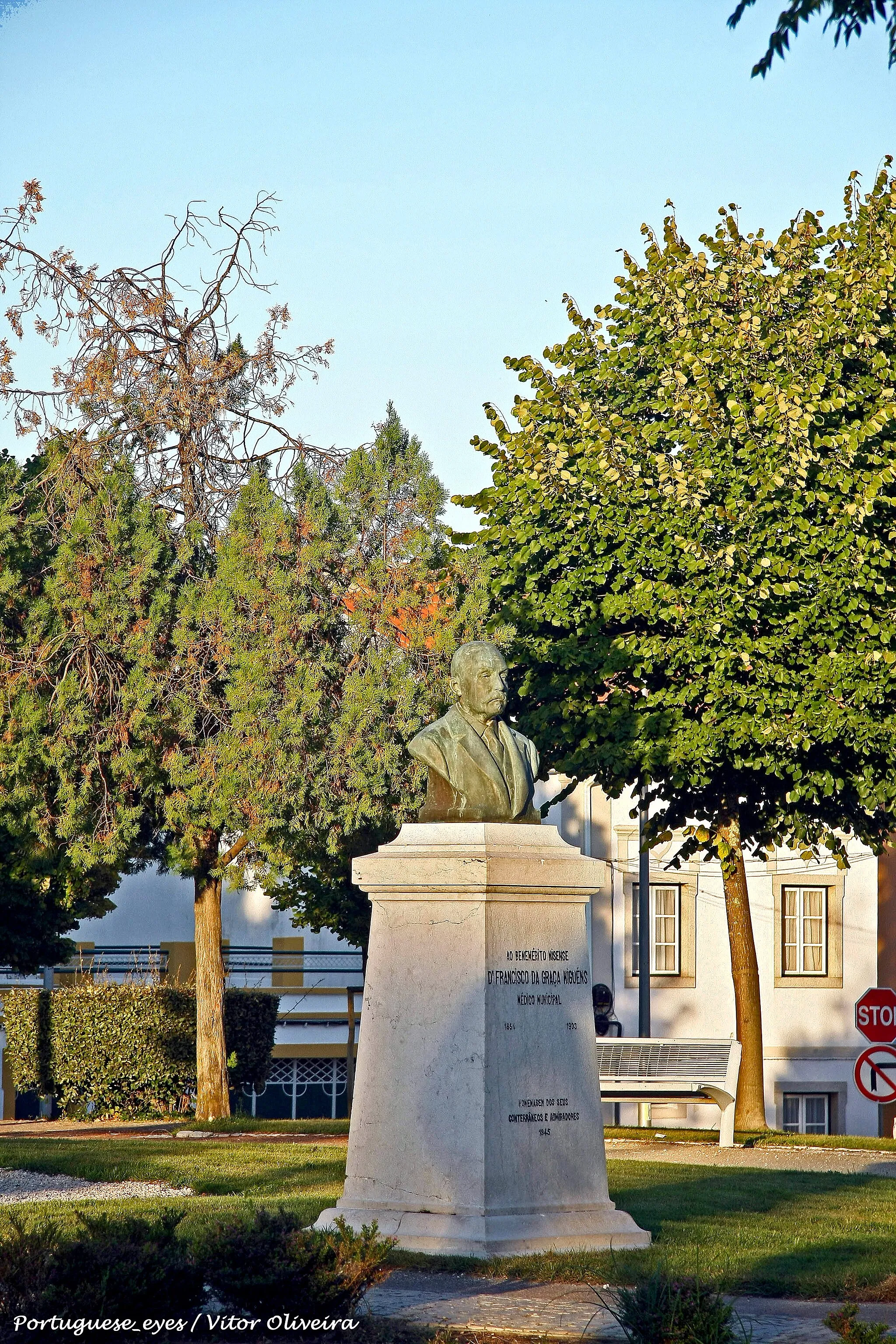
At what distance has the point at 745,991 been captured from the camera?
789 inches

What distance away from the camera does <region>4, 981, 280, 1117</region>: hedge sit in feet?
68.5

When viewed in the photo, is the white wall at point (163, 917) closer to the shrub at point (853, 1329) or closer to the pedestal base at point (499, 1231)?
the pedestal base at point (499, 1231)

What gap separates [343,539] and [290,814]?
2894 mm

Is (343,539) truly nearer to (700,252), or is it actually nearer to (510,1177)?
(700,252)

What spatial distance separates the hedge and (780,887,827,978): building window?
50.0 ft

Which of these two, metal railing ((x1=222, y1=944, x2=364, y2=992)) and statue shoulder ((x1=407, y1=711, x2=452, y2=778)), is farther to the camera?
metal railing ((x1=222, y1=944, x2=364, y2=992))

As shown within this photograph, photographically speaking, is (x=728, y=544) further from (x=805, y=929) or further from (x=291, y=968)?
(x=291, y=968)

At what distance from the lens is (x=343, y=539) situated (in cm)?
1784

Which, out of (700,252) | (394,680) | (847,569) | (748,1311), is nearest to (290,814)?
(394,680)

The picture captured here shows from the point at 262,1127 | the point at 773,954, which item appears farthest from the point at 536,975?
the point at 773,954

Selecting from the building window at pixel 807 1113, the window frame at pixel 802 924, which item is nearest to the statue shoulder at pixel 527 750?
the window frame at pixel 802 924

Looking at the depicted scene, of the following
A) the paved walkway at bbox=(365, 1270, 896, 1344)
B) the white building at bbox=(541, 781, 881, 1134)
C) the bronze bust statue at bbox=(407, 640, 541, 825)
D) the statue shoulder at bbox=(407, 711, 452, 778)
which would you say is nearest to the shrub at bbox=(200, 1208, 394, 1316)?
the paved walkway at bbox=(365, 1270, 896, 1344)

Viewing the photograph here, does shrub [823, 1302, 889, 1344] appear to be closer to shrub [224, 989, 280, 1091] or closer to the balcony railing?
shrub [224, 989, 280, 1091]

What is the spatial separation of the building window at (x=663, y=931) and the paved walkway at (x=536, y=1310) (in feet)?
82.1
